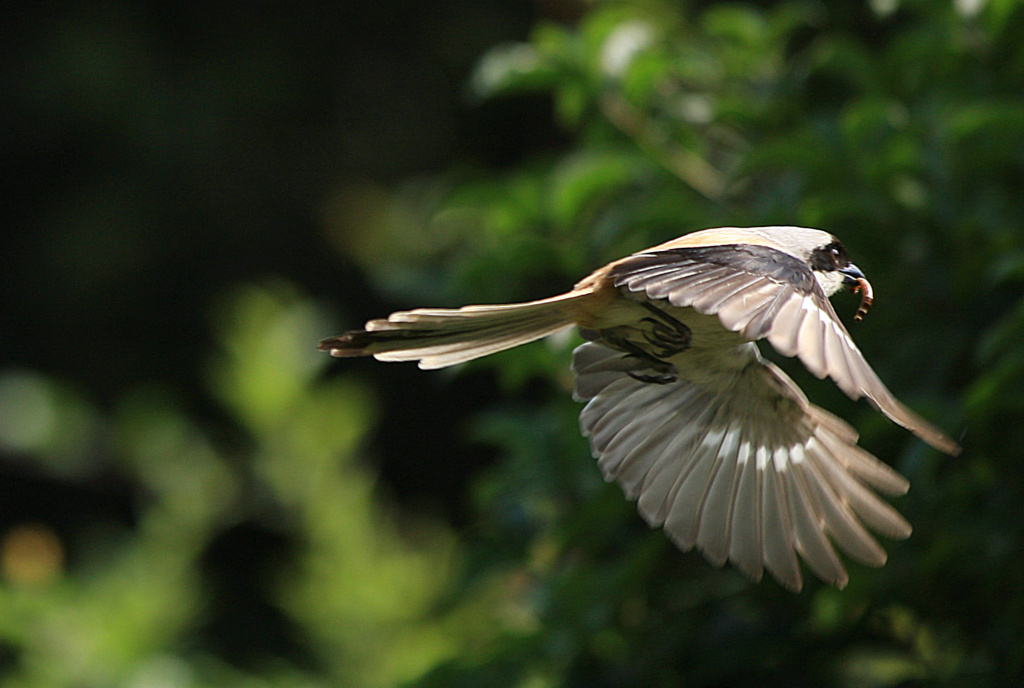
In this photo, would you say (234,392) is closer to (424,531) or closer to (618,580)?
(424,531)

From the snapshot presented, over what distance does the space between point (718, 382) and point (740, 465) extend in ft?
0.56

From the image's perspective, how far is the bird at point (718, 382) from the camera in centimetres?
177

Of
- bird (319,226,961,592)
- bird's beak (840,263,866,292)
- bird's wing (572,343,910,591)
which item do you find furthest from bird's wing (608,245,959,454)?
bird's wing (572,343,910,591)

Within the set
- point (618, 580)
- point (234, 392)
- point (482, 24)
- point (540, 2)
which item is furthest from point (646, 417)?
point (482, 24)

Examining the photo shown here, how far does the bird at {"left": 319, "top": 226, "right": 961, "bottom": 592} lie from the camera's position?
177 cm

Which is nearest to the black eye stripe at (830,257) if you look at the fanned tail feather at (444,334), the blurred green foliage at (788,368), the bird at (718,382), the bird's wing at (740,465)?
the bird at (718,382)

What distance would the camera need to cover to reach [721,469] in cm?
239

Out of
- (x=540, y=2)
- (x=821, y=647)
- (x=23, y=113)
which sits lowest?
(x=821, y=647)

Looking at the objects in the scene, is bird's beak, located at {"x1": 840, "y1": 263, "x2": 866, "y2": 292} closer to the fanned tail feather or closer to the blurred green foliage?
the blurred green foliage

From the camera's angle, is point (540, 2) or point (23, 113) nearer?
point (540, 2)

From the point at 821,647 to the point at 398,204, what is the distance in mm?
2968

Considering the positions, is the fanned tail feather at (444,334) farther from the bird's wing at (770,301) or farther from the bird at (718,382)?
the bird's wing at (770,301)

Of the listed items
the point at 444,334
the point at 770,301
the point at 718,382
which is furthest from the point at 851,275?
the point at 444,334

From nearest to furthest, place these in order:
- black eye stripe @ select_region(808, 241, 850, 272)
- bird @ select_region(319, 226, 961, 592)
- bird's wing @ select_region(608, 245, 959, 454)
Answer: bird's wing @ select_region(608, 245, 959, 454), bird @ select_region(319, 226, 961, 592), black eye stripe @ select_region(808, 241, 850, 272)
